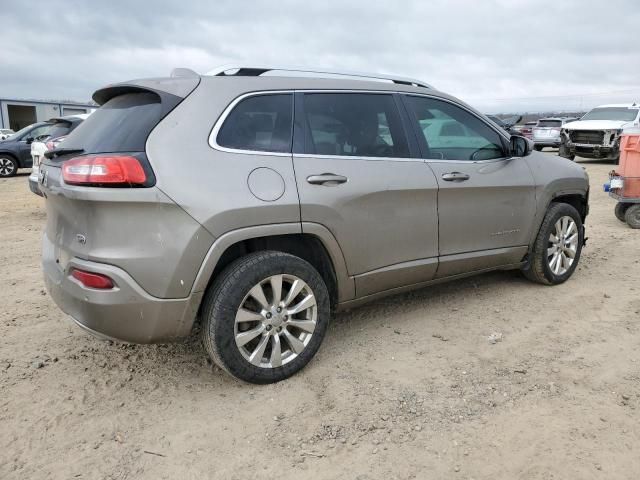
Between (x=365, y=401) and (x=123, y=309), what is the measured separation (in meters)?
1.37

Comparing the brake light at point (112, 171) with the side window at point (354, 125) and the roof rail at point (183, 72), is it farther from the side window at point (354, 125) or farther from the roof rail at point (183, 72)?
the side window at point (354, 125)

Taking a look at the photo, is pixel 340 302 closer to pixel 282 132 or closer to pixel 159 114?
pixel 282 132

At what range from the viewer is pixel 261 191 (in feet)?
9.60

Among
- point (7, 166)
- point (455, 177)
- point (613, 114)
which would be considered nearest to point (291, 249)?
point (455, 177)

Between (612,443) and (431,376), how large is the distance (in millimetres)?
1000

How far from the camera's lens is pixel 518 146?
4324 millimetres

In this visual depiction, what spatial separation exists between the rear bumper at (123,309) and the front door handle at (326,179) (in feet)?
3.01

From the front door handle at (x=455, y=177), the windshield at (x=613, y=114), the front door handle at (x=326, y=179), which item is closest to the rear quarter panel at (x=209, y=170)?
the front door handle at (x=326, y=179)

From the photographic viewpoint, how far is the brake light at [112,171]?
263 centimetres

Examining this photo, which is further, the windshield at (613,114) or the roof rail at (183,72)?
the windshield at (613,114)

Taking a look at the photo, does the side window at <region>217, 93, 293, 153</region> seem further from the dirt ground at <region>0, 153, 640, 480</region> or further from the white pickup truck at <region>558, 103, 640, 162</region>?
the white pickup truck at <region>558, 103, 640, 162</region>

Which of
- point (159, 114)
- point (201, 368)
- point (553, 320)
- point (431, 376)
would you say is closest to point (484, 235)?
point (553, 320)

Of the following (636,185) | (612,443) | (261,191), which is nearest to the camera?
(612,443)

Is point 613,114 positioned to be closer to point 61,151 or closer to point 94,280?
point 61,151
